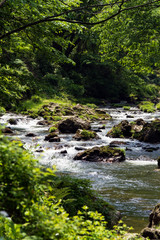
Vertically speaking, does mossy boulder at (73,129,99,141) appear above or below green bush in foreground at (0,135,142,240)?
below

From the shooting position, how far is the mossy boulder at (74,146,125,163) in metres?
14.7

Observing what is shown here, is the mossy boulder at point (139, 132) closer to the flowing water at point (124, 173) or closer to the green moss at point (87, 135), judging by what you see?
the flowing water at point (124, 173)

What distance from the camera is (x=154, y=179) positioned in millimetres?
11492

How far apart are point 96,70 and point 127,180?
3979cm

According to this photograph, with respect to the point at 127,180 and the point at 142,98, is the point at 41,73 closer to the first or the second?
the point at 142,98

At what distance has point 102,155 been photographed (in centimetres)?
1497

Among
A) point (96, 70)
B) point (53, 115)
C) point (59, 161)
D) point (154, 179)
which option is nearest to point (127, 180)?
point (154, 179)

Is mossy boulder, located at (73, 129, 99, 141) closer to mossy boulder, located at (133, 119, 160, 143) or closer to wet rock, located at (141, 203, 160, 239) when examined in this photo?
mossy boulder, located at (133, 119, 160, 143)

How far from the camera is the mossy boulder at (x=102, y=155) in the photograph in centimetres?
1469

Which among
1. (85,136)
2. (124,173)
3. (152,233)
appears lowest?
(124,173)

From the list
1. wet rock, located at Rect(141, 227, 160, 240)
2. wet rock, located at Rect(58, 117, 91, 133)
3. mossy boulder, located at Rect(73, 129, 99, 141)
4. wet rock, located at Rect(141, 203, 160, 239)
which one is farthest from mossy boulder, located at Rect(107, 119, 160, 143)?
wet rock, located at Rect(141, 227, 160, 240)

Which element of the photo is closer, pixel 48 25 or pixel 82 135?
pixel 48 25

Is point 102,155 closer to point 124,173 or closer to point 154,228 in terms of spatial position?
point 124,173

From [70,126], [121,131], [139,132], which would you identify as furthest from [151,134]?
[70,126]
